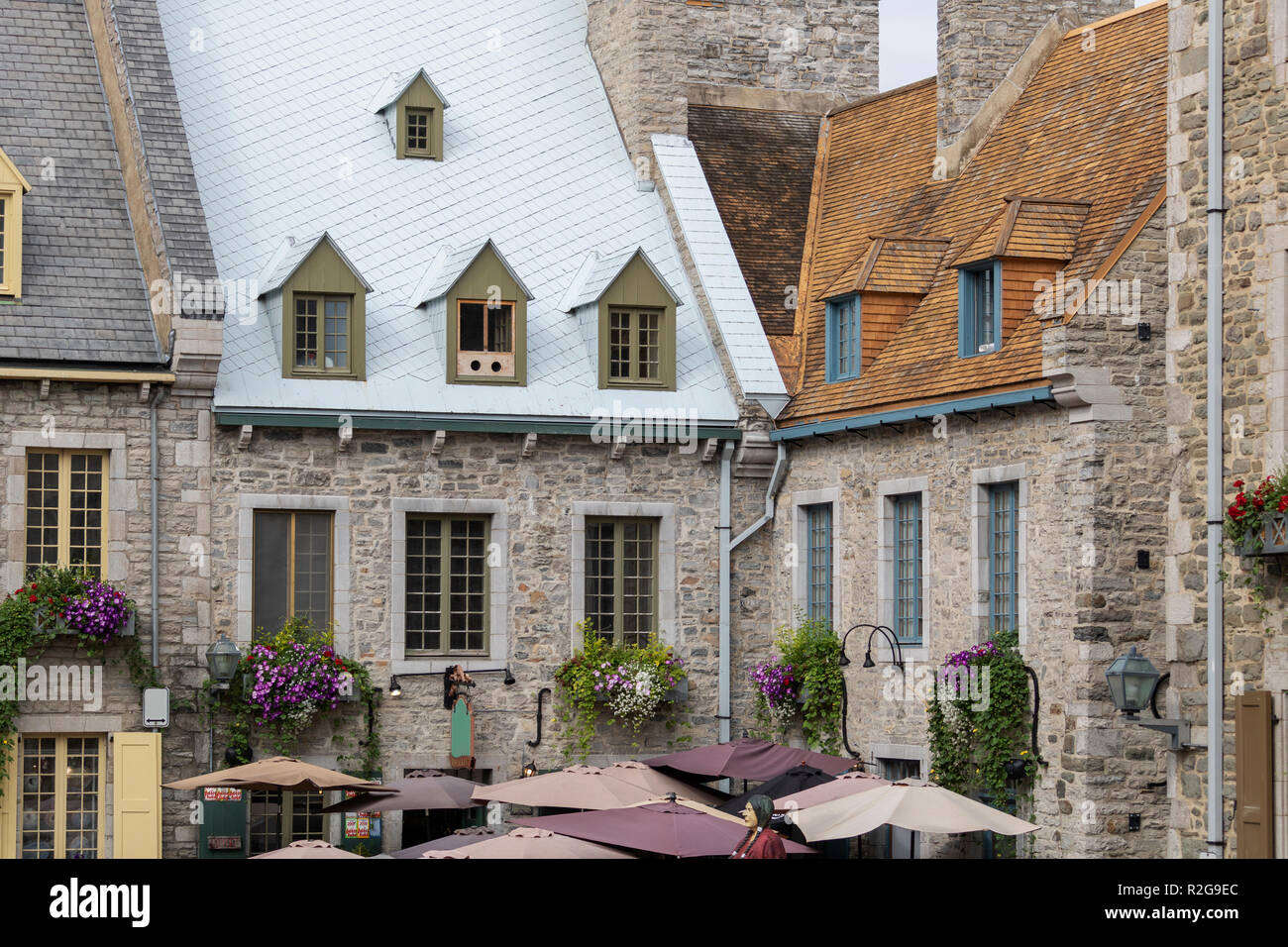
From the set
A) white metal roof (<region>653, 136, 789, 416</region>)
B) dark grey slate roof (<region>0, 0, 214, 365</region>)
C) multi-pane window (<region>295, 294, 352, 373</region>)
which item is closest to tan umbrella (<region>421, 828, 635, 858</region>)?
dark grey slate roof (<region>0, 0, 214, 365</region>)

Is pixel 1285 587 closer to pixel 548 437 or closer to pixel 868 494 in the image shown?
pixel 868 494

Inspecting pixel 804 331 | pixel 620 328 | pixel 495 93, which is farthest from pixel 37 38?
pixel 804 331

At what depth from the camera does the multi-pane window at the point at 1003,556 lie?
1980 centimetres

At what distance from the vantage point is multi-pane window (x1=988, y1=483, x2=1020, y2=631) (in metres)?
19.8

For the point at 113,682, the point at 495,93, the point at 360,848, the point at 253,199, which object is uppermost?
the point at 495,93

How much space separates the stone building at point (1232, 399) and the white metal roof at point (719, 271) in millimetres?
6428

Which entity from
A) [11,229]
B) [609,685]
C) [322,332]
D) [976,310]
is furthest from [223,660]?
[976,310]

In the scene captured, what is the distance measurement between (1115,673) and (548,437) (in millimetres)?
8063

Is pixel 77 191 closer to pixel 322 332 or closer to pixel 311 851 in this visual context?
pixel 322 332

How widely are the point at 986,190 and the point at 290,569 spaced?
8789 mm

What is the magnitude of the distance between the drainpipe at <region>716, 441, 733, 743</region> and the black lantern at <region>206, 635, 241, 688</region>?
5.66 metres

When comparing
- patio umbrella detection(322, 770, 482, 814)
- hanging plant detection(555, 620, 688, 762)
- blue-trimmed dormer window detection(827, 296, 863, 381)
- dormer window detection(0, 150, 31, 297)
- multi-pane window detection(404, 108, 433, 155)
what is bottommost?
patio umbrella detection(322, 770, 482, 814)

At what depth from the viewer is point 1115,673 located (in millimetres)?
17484

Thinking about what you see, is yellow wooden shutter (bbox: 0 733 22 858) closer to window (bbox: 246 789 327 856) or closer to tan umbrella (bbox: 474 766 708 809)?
window (bbox: 246 789 327 856)
